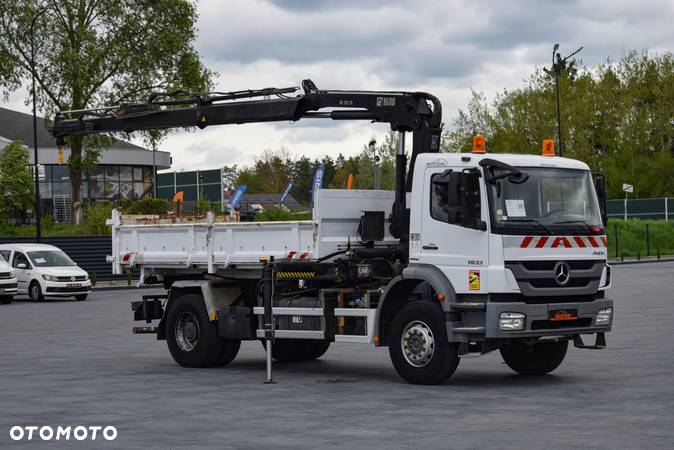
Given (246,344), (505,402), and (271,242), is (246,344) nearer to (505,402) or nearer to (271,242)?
(271,242)

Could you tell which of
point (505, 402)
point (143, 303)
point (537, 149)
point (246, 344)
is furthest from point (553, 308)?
point (537, 149)

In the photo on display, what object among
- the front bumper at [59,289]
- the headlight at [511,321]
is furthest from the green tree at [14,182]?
the headlight at [511,321]

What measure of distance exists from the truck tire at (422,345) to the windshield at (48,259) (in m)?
26.1

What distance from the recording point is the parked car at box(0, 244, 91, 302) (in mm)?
38188

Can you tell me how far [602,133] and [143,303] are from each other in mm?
68091

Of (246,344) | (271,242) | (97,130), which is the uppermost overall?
(97,130)

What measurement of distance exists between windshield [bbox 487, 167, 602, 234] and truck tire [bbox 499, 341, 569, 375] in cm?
180

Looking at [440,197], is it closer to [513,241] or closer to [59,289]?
[513,241]

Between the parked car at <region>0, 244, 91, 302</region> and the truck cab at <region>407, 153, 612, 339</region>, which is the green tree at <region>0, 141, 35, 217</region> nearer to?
the parked car at <region>0, 244, 91, 302</region>

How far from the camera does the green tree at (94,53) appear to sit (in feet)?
203

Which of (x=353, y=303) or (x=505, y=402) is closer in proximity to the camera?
(x=505, y=402)

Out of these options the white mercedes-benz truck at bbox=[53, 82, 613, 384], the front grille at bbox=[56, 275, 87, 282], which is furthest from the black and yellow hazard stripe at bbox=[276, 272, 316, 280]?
the front grille at bbox=[56, 275, 87, 282]

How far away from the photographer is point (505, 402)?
1313 cm

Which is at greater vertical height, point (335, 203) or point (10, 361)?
point (335, 203)
